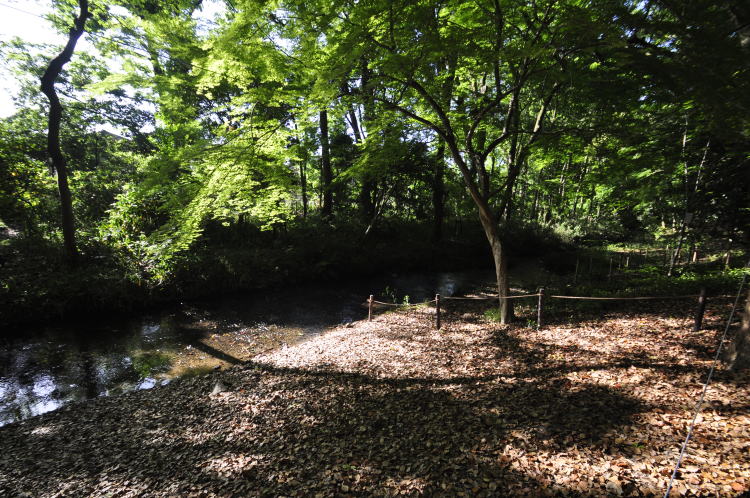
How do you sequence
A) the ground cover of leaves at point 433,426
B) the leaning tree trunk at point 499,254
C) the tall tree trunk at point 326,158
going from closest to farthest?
the ground cover of leaves at point 433,426 → the leaning tree trunk at point 499,254 → the tall tree trunk at point 326,158

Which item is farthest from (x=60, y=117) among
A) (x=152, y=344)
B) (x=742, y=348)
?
(x=742, y=348)

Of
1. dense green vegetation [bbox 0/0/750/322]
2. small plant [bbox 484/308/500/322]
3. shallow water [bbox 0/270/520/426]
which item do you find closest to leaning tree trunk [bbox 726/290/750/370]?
dense green vegetation [bbox 0/0/750/322]

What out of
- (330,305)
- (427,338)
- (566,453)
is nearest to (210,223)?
(330,305)

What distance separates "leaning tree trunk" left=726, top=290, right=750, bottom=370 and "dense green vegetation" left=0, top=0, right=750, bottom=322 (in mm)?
2577

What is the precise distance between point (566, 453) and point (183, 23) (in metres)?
11.0

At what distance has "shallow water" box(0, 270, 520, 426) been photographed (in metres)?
7.34

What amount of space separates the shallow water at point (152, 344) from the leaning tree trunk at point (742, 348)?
384 inches

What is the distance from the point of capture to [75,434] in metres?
5.54

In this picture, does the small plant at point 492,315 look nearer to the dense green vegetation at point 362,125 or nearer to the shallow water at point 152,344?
the dense green vegetation at point 362,125

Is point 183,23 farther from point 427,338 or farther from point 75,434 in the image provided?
point 427,338

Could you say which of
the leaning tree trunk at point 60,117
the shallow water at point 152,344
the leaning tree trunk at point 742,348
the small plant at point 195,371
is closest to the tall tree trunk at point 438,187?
the shallow water at point 152,344

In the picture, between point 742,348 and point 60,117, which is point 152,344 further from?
point 742,348

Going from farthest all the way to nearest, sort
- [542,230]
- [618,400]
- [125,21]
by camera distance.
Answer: [542,230], [125,21], [618,400]

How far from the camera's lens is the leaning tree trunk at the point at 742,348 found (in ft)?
14.1
